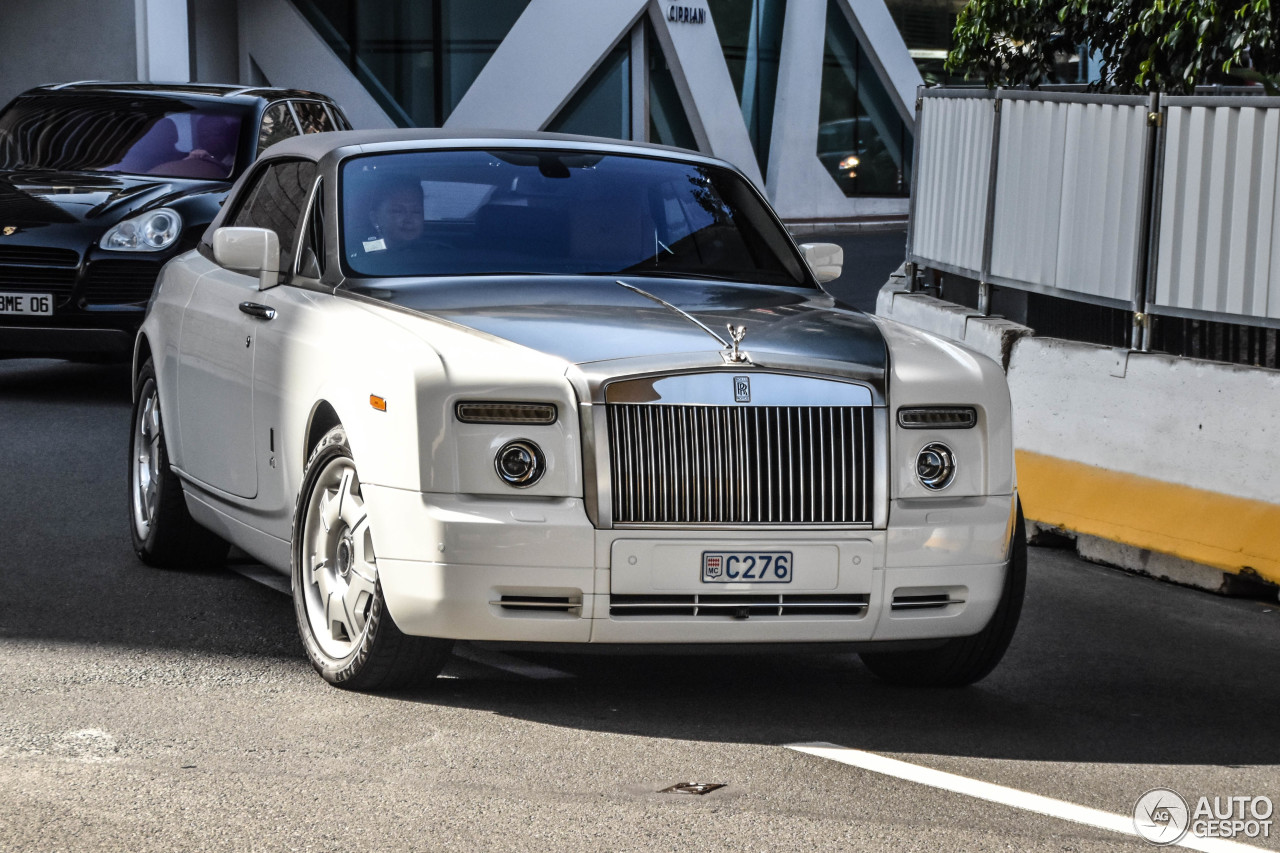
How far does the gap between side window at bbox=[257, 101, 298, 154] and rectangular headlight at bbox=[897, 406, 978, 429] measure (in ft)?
26.5

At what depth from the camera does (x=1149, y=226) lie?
27.0ft

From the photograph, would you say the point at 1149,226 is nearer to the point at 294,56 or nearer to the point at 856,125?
the point at 294,56

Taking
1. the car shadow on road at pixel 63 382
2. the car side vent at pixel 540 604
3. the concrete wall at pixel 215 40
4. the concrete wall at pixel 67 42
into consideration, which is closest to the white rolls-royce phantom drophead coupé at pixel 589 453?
the car side vent at pixel 540 604

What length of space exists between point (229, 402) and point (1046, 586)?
3293 mm

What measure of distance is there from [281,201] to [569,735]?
2.67m

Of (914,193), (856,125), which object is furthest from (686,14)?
(914,193)

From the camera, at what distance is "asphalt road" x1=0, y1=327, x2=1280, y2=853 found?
4.36 meters

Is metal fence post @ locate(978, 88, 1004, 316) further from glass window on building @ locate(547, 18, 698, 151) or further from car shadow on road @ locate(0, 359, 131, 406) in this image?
glass window on building @ locate(547, 18, 698, 151)

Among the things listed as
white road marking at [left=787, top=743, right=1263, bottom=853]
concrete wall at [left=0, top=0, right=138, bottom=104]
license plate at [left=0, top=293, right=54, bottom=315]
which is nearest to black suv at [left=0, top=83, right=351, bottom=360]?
license plate at [left=0, top=293, right=54, bottom=315]

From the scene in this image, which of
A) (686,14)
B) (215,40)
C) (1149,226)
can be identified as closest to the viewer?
(1149,226)

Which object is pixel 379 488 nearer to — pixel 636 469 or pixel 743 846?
pixel 636 469

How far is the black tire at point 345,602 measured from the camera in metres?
5.33

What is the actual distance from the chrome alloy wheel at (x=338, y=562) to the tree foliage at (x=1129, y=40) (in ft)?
17.4

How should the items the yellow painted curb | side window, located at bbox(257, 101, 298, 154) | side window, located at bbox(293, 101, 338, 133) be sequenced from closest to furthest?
the yellow painted curb < side window, located at bbox(257, 101, 298, 154) < side window, located at bbox(293, 101, 338, 133)
